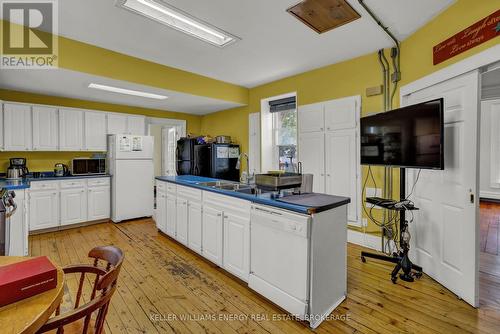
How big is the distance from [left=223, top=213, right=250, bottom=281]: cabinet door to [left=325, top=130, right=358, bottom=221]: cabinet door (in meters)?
1.97

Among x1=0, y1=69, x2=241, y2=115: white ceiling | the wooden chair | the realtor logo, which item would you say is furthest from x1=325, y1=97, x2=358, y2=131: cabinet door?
the realtor logo

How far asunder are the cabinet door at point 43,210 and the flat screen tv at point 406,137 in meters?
5.05

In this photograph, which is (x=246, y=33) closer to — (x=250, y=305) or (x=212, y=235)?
(x=212, y=235)

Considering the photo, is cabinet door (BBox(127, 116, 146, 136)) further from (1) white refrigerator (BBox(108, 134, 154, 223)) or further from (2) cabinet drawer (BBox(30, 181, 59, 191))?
(2) cabinet drawer (BBox(30, 181, 59, 191))

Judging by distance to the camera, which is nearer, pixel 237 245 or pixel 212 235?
pixel 237 245

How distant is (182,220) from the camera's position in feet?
11.4

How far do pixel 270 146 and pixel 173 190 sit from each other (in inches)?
91.0

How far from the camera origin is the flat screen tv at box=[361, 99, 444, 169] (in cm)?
226

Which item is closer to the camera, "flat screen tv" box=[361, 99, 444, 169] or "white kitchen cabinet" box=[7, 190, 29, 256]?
"flat screen tv" box=[361, 99, 444, 169]

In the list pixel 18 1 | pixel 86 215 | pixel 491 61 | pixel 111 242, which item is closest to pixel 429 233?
pixel 491 61

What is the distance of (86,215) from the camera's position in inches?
183

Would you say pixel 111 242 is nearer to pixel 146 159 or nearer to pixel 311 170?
pixel 146 159

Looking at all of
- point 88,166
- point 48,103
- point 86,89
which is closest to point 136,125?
point 88,166

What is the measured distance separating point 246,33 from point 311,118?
70.4 inches
